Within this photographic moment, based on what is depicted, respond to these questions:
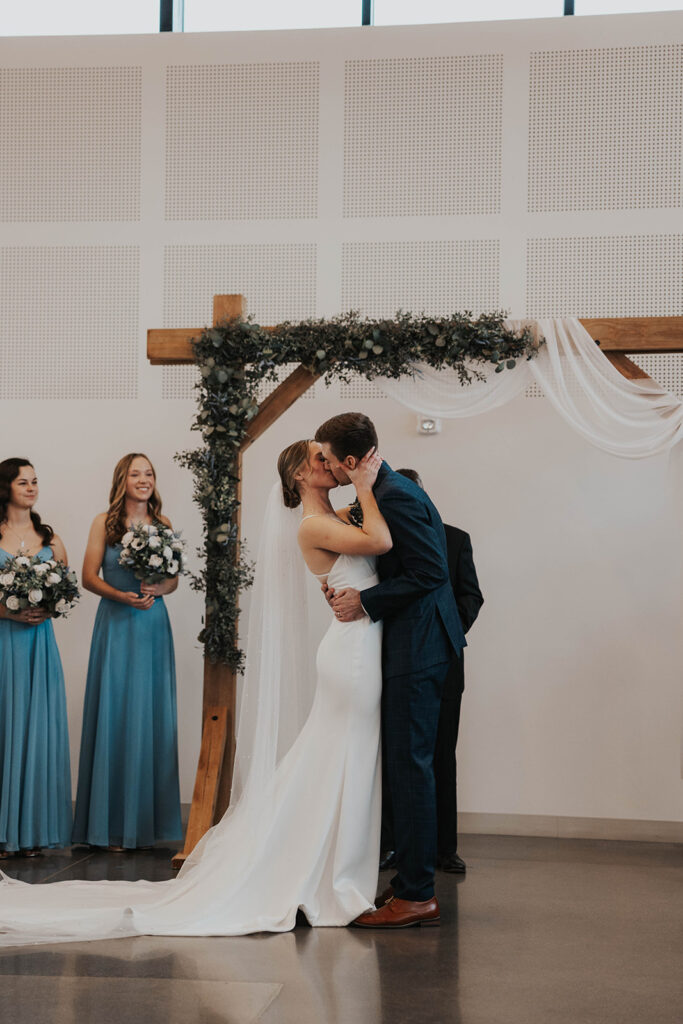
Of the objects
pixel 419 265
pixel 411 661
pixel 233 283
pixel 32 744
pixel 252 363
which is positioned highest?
pixel 419 265

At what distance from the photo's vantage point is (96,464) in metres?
7.12

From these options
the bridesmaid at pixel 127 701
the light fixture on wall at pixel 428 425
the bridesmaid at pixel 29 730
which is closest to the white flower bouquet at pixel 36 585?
the bridesmaid at pixel 29 730

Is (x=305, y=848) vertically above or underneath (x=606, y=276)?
underneath

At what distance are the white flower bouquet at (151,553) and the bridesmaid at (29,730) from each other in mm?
464

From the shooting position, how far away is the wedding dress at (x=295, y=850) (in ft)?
13.3

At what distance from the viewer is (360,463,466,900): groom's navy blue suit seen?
13.7 ft

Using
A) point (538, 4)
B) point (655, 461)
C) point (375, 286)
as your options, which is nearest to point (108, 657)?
point (375, 286)

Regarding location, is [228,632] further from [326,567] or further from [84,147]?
[84,147]

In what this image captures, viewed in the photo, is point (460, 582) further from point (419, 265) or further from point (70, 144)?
point (70, 144)

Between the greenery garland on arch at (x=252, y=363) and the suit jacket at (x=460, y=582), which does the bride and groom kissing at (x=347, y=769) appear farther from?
the greenery garland on arch at (x=252, y=363)

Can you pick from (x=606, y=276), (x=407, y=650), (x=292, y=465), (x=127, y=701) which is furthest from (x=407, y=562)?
(x=606, y=276)

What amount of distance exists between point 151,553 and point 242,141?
10.2ft

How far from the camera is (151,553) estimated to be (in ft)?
19.1

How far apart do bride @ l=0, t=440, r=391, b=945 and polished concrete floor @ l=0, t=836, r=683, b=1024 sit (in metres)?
0.12
